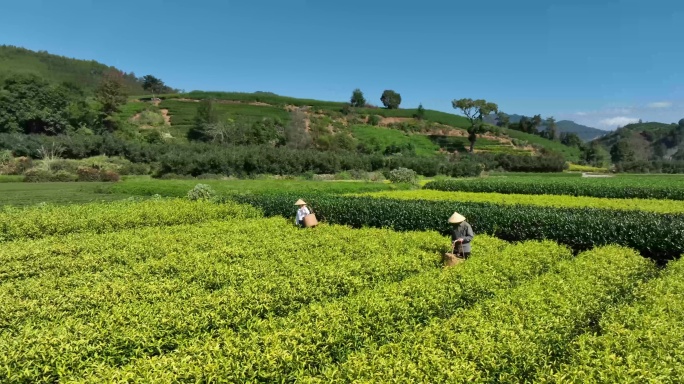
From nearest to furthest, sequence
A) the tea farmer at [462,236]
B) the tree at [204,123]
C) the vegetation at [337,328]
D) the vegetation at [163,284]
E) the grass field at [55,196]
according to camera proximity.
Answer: the vegetation at [337,328], the vegetation at [163,284], the tea farmer at [462,236], the grass field at [55,196], the tree at [204,123]

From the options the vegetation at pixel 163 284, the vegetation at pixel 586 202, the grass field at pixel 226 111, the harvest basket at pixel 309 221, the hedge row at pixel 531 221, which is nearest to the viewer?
the vegetation at pixel 163 284

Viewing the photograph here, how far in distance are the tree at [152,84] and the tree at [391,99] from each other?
224 feet

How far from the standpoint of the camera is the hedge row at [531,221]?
12914 millimetres

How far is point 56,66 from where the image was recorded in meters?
123

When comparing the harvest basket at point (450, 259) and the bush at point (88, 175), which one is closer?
the harvest basket at point (450, 259)

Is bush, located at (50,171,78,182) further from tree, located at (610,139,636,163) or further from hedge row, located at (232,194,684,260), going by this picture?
tree, located at (610,139,636,163)

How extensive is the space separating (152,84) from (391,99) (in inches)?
2845

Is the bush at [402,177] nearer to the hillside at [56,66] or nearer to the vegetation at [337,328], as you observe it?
the vegetation at [337,328]

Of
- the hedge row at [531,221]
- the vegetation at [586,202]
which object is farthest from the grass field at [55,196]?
the vegetation at [586,202]

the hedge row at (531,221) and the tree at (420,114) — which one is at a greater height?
the tree at (420,114)

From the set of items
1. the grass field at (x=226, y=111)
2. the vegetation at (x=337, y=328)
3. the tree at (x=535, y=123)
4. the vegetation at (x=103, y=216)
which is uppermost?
the tree at (x=535, y=123)

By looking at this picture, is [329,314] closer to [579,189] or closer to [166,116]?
[579,189]

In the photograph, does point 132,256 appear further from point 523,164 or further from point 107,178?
point 523,164

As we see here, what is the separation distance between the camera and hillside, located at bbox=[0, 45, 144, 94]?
10900cm
